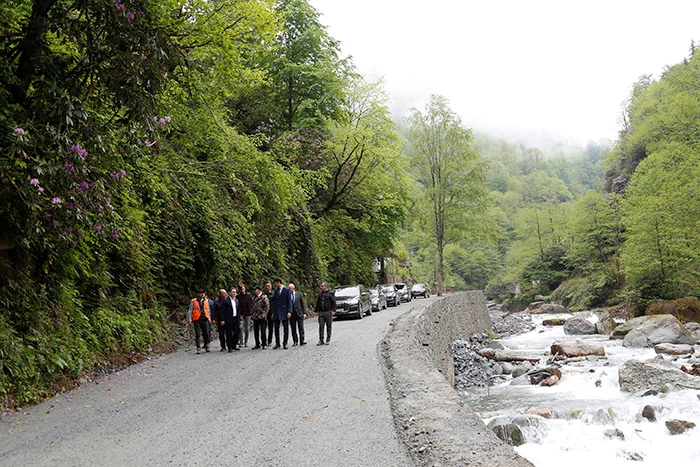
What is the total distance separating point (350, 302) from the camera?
71.4 feet

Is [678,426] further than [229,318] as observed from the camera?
No

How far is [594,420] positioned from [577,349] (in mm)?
9802

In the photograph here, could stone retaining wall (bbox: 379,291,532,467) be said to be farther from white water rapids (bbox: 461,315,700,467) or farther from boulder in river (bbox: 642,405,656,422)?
boulder in river (bbox: 642,405,656,422)

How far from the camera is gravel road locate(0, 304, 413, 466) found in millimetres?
4809

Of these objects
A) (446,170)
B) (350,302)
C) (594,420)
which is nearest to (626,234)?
(446,170)

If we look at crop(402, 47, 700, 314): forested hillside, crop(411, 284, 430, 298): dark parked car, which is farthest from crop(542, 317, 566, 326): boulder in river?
crop(411, 284, 430, 298): dark parked car

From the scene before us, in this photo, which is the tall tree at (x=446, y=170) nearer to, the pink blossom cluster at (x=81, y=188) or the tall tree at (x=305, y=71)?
the tall tree at (x=305, y=71)

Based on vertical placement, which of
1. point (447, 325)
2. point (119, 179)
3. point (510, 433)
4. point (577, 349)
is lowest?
point (577, 349)

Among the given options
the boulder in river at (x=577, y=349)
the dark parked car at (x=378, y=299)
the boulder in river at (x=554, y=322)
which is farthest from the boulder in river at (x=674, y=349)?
the boulder in river at (x=554, y=322)

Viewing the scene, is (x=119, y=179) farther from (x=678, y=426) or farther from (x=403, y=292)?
(x=403, y=292)

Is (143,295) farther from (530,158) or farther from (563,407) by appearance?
(530,158)

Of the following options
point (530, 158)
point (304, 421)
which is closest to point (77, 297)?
point (304, 421)

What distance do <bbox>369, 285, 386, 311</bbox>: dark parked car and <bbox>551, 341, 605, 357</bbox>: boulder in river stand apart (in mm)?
9507

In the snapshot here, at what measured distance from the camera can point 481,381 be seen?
1555 cm
